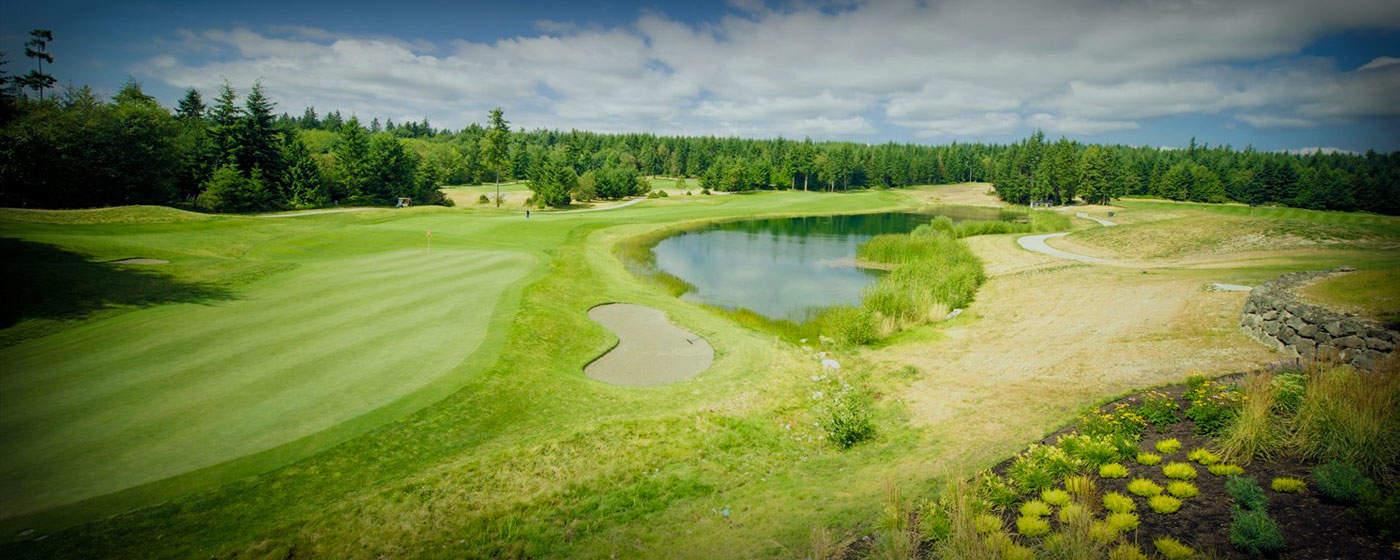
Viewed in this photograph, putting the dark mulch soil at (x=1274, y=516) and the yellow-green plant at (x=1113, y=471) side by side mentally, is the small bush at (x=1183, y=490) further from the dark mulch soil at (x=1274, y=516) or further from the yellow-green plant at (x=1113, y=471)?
the yellow-green plant at (x=1113, y=471)

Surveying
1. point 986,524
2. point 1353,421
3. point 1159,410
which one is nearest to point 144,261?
point 986,524

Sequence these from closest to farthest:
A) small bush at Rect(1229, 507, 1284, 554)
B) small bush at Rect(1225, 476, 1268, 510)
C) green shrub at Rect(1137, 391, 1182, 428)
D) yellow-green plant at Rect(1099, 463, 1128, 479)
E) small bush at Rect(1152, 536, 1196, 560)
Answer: small bush at Rect(1229, 507, 1284, 554) < small bush at Rect(1152, 536, 1196, 560) < small bush at Rect(1225, 476, 1268, 510) < yellow-green plant at Rect(1099, 463, 1128, 479) < green shrub at Rect(1137, 391, 1182, 428)

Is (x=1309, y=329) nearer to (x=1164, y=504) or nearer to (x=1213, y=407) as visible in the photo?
(x=1213, y=407)

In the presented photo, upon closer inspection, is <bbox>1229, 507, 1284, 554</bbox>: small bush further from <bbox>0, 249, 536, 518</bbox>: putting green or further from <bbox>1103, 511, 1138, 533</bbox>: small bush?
<bbox>0, 249, 536, 518</bbox>: putting green

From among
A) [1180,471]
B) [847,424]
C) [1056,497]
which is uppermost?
[1180,471]

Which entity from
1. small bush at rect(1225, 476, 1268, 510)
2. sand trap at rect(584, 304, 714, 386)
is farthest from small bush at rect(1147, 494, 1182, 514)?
sand trap at rect(584, 304, 714, 386)

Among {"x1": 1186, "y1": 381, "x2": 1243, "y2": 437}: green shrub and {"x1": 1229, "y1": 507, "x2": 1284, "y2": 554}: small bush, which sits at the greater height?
{"x1": 1186, "y1": 381, "x2": 1243, "y2": 437}: green shrub

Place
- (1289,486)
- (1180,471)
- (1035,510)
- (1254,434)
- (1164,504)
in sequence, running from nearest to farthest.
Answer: (1289,486)
(1164,504)
(1035,510)
(1180,471)
(1254,434)
